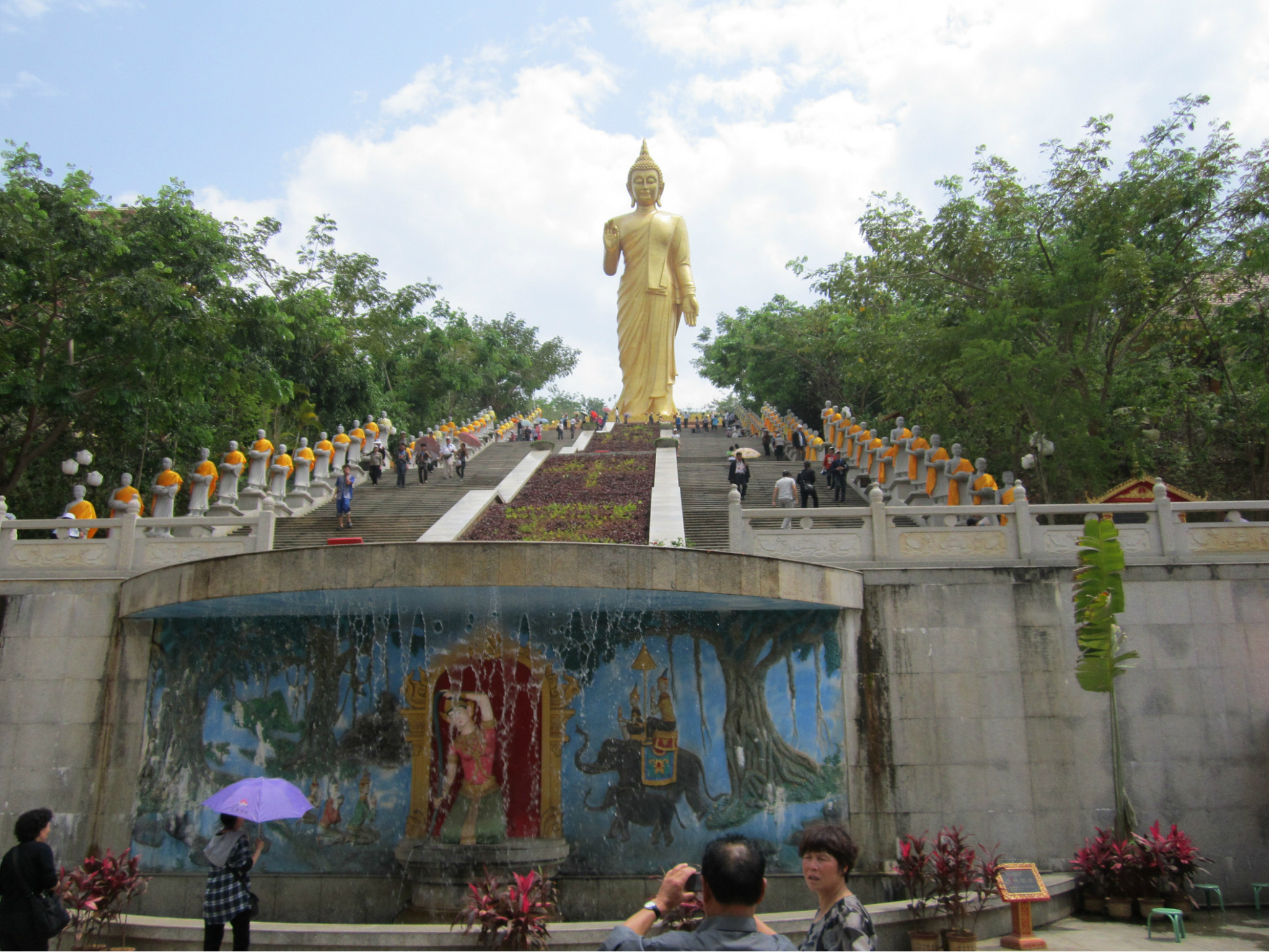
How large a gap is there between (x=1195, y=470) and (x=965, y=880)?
638 inches

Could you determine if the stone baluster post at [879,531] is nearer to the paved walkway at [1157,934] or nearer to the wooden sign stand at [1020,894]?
the wooden sign stand at [1020,894]

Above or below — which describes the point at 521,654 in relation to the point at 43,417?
below

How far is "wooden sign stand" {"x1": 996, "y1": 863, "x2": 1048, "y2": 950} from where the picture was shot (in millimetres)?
8641

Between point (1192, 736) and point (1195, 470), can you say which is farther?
point (1195, 470)

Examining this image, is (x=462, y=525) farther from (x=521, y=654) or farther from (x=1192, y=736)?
(x=1192, y=736)

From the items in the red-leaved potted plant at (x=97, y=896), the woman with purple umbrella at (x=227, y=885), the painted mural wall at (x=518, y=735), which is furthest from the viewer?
the painted mural wall at (x=518, y=735)

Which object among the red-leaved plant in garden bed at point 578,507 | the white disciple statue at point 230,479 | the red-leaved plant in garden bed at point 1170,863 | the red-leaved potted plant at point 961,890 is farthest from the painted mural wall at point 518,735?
the white disciple statue at point 230,479

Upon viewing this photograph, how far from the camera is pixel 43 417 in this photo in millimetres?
17016

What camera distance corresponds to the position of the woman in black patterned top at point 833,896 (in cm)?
370

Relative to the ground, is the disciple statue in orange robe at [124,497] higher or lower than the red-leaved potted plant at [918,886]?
higher

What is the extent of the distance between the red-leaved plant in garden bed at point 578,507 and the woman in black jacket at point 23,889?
24.1 feet

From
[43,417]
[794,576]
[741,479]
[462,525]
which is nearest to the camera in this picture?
[794,576]

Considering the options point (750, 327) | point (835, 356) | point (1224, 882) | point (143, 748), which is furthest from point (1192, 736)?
point (750, 327)

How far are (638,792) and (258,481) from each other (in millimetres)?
10112
